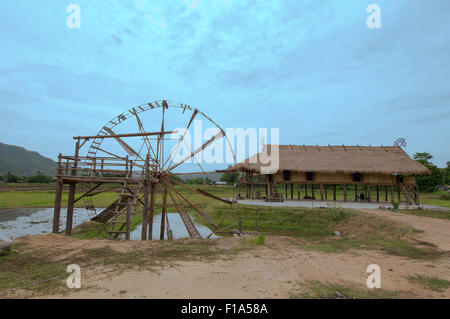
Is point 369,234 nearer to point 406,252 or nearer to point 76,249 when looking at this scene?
point 406,252

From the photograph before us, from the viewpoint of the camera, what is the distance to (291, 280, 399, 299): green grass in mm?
4863

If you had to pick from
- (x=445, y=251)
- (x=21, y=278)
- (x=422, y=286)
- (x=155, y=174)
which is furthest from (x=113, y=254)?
(x=445, y=251)

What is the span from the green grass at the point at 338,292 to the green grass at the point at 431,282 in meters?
1.18

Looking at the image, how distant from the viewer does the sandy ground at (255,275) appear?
4.95 meters

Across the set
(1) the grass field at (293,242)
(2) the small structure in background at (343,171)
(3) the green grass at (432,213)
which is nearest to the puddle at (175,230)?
(1) the grass field at (293,242)

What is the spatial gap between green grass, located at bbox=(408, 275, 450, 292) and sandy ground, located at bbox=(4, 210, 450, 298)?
17 centimetres

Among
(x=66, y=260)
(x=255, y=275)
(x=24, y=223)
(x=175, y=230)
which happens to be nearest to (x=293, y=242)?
(x=255, y=275)

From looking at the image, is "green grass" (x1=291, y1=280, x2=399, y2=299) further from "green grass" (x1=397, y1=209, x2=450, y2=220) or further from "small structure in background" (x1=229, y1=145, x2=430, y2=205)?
"small structure in background" (x1=229, y1=145, x2=430, y2=205)

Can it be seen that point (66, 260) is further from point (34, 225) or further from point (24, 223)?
point (24, 223)

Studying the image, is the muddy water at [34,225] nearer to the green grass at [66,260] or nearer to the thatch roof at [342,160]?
the green grass at [66,260]

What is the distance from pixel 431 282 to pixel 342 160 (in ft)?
60.9

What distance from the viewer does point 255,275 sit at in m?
6.09

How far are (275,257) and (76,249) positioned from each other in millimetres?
6720
